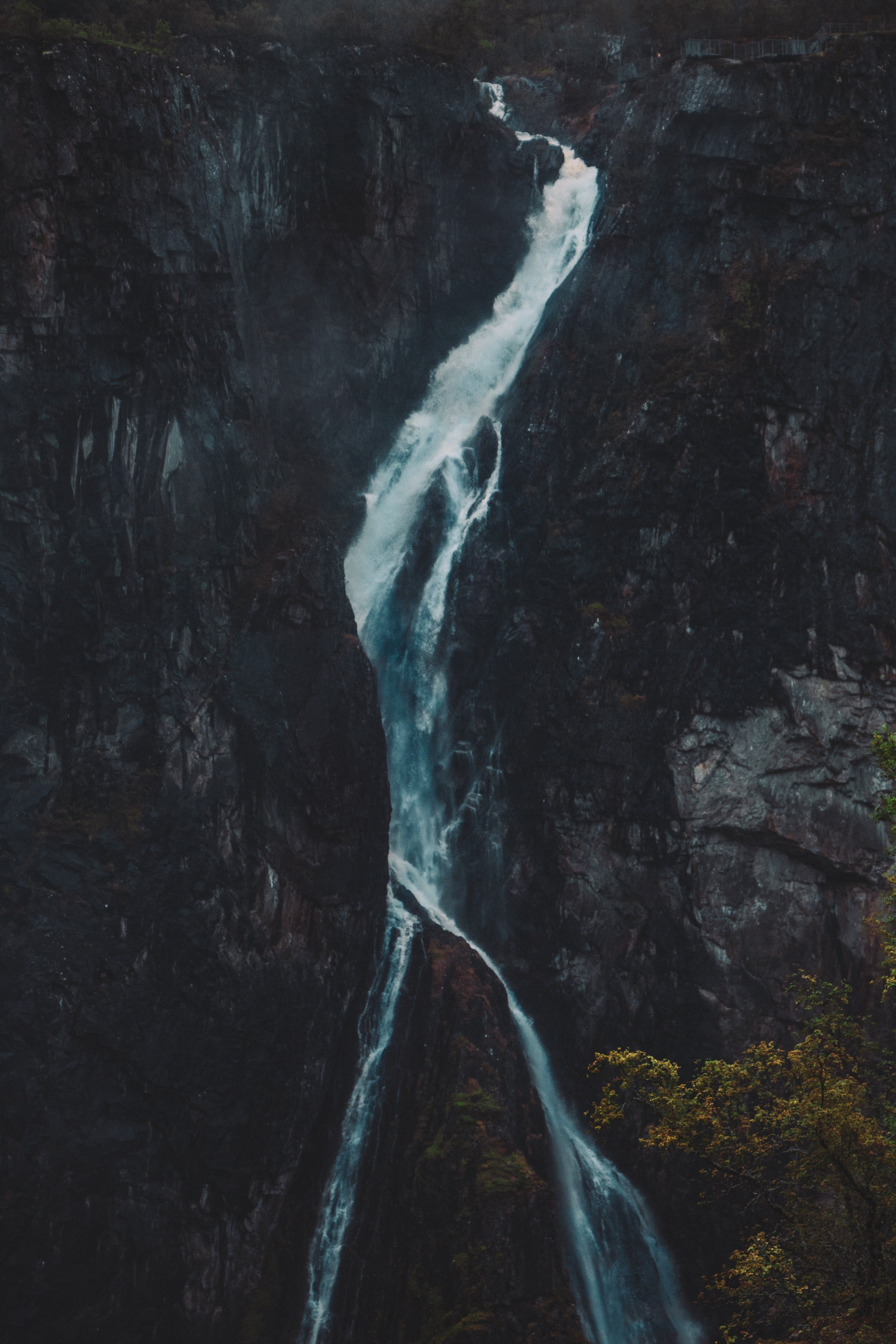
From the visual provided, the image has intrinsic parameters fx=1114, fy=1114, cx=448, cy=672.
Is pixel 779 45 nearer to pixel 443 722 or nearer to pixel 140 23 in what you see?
pixel 140 23

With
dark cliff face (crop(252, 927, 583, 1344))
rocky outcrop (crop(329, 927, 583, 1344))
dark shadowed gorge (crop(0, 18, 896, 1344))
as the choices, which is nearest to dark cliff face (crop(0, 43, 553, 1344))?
dark shadowed gorge (crop(0, 18, 896, 1344))

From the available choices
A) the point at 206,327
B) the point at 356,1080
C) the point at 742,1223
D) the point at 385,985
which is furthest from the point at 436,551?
the point at 742,1223

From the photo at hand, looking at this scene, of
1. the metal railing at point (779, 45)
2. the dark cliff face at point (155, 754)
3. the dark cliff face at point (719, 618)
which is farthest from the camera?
the metal railing at point (779, 45)

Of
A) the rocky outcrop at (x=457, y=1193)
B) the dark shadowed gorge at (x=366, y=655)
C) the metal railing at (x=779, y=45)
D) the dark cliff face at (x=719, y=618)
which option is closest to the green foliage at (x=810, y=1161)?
the rocky outcrop at (x=457, y=1193)

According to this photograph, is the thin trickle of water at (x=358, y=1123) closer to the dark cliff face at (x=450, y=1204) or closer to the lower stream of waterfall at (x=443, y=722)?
the lower stream of waterfall at (x=443, y=722)

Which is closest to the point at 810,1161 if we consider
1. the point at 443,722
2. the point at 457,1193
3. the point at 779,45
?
the point at 457,1193

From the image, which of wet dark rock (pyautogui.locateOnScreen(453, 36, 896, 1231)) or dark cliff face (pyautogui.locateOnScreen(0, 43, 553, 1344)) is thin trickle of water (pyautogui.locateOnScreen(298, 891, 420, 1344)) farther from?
wet dark rock (pyautogui.locateOnScreen(453, 36, 896, 1231))
